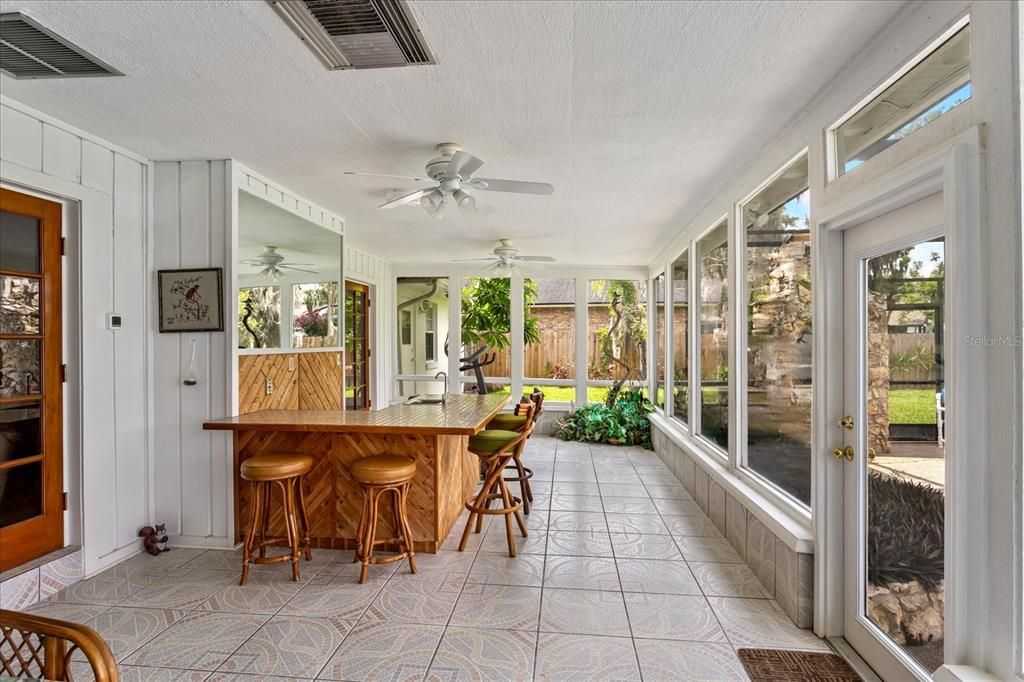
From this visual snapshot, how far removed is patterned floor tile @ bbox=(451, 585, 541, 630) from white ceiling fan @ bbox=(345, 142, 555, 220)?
2265mm

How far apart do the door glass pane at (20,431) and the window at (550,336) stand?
18.6 feet

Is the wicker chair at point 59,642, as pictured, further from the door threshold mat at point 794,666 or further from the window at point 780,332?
the window at point 780,332

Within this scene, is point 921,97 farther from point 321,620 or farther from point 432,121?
point 321,620

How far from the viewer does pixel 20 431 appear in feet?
8.48

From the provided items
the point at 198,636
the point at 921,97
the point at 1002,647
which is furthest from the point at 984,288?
the point at 198,636

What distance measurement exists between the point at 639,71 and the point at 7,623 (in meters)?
2.73

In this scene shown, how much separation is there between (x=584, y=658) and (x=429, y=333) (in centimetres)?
613

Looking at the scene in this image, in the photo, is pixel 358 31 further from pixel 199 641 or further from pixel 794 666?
pixel 794 666

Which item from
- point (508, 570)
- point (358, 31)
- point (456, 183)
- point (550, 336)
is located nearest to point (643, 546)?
point (508, 570)

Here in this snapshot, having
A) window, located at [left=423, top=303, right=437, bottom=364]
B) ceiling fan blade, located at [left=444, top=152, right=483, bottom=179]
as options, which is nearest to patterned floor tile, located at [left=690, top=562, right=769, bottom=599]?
ceiling fan blade, located at [left=444, top=152, right=483, bottom=179]

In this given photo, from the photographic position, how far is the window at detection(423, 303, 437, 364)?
7.83 m

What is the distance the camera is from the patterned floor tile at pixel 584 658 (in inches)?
80.0

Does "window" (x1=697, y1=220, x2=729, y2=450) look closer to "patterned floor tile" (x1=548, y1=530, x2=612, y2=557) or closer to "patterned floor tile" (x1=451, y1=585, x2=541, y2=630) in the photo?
"patterned floor tile" (x1=548, y1=530, x2=612, y2=557)

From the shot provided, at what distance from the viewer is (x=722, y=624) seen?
240 centimetres
